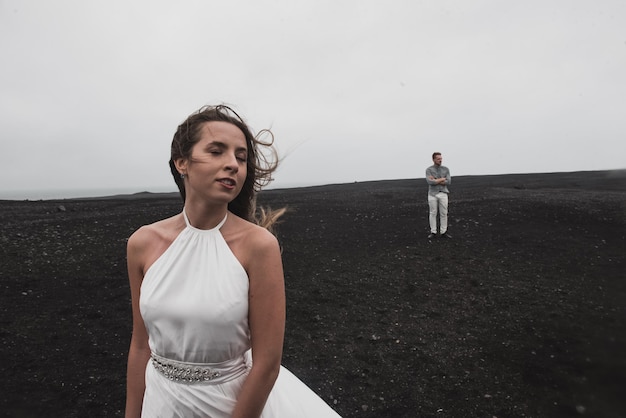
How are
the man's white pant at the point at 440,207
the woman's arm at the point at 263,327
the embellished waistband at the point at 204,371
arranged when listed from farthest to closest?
the man's white pant at the point at 440,207
the embellished waistband at the point at 204,371
the woman's arm at the point at 263,327

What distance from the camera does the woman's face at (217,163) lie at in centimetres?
196

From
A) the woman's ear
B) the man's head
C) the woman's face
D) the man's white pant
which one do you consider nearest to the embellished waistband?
the woman's face

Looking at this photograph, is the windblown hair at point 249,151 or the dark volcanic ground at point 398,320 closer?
the windblown hair at point 249,151

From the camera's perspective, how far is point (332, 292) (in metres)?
8.58

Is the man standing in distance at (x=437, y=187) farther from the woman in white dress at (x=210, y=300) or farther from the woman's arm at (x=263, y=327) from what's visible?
the woman's arm at (x=263, y=327)

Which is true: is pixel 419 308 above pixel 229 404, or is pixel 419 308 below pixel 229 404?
below

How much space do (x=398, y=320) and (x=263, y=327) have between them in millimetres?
5793

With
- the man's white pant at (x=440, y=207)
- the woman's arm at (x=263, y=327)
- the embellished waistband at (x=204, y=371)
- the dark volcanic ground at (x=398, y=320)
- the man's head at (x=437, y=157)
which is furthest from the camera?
the man's white pant at (x=440, y=207)

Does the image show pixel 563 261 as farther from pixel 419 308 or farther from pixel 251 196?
pixel 251 196

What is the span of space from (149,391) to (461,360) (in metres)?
4.87

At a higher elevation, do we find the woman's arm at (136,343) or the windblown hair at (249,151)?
the windblown hair at (249,151)

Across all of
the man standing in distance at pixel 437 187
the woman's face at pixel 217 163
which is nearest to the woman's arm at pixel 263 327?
the woman's face at pixel 217 163

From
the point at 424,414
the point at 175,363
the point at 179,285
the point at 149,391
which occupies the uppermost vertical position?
the point at 179,285

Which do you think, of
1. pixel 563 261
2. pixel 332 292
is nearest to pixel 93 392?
pixel 332 292
